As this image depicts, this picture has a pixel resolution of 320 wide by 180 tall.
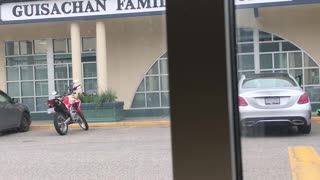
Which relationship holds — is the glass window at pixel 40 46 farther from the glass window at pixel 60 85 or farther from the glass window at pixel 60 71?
the glass window at pixel 60 85

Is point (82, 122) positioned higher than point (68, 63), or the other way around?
point (68, 63)

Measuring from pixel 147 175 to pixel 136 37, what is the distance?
10869 mm

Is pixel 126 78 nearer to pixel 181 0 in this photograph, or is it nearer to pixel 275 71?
pixel 275 71

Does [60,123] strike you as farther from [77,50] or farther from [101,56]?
[77,50]

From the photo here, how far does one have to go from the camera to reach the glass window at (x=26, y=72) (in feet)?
59.9

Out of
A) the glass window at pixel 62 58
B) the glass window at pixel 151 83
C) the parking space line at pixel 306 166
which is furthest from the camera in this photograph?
the glass window at pixel 62 58

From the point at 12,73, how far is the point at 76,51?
3015 mm

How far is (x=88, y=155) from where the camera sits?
29.5ft

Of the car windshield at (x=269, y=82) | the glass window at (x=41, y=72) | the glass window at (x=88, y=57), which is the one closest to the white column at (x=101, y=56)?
the glass window at (x=88, y=57)

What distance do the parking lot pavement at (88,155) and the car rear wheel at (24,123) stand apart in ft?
2.63

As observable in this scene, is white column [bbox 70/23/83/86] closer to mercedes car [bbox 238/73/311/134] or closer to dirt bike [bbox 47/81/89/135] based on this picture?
dirt bike [bbox 47/81/89/135]

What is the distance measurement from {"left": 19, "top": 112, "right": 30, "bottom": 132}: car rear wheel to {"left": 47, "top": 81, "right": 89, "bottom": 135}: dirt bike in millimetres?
1370

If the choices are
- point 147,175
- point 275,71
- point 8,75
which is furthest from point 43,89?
point 275,71

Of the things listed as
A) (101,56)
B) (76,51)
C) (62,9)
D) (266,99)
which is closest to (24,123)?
(76,51)
